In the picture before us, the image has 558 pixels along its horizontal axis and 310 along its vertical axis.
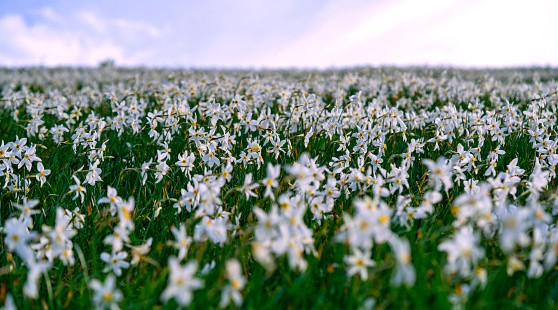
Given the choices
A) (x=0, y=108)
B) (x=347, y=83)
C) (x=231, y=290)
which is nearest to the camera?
(x=231, y=290)

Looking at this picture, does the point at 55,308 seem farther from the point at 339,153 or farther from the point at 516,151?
the point at 516,151

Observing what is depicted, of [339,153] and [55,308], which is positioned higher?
[339,153]

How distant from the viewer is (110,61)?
104 feet

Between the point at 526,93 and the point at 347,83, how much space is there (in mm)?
4310

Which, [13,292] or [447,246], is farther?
[13,292]

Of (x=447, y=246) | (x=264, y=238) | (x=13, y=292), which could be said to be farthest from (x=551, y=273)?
(x=13, y=292)

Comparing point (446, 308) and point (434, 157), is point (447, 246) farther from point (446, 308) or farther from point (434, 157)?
point (434, 157)

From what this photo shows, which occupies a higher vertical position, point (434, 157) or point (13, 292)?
point (434, 157)

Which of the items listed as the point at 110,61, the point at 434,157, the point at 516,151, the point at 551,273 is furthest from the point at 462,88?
the point at 110,61

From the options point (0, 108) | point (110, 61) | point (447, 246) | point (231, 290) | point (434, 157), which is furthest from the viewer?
point (110, 61)

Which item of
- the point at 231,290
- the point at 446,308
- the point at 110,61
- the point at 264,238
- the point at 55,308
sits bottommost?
the point at 55,308

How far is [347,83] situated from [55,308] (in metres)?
9.40

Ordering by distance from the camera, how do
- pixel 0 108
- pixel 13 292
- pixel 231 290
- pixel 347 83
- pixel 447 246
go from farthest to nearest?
pixel 347 83
pixel 0 108
pixel 13 292
pixel 231 290
pixel 447 246

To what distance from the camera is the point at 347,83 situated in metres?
10.9
